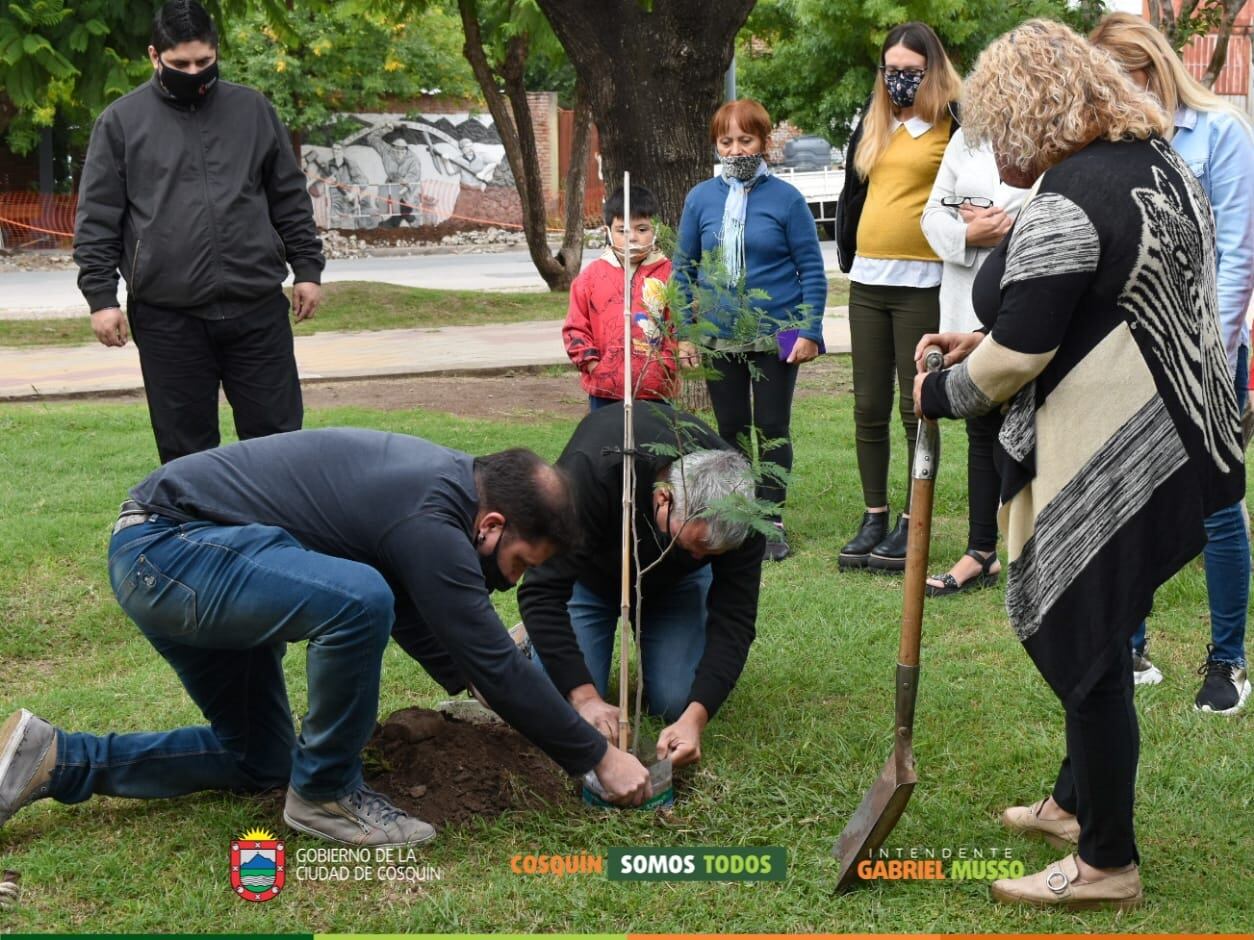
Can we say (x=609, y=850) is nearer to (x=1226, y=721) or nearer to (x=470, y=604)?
(x=470, y=604)

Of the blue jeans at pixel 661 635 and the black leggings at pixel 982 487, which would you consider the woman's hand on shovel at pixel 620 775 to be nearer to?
the blue jeans at pixel 661 635

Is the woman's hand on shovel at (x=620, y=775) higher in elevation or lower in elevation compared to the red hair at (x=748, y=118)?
lower

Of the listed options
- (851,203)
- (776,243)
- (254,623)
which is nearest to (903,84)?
(851,203)

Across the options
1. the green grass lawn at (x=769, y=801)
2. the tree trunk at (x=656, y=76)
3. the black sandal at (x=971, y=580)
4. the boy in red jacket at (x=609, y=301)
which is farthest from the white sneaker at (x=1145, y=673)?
the tree trunk at (x=656, y=76)

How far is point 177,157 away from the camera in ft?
16.9

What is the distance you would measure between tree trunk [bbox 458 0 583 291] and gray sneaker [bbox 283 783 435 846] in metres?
13.0

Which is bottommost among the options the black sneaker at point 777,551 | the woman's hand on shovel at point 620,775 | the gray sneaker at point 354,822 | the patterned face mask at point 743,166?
the black sneaker at point 777,551

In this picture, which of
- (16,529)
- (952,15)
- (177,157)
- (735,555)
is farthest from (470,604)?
(952,15)

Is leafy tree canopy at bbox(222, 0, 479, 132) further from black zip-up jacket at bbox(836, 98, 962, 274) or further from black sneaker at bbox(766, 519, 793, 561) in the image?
black sneaker at bbox(766, 519, 793, 561)

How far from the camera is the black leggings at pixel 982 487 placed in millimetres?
5469

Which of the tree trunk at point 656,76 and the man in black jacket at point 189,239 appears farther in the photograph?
the tree trunk at point 656,76

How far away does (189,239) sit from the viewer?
16.9ft

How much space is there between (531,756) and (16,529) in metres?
3.40

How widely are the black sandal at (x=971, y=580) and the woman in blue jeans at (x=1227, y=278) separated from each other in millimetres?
1230
